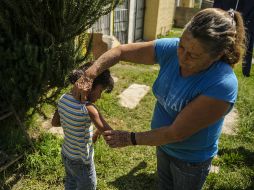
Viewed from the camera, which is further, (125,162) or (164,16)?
(164,16)

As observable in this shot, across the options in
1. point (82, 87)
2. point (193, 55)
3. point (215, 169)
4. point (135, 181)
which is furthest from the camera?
point (215, 169)

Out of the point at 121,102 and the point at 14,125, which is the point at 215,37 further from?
the point at 121,102

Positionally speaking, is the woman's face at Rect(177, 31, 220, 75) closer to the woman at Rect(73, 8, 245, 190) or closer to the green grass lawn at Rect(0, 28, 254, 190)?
the woman at Rect(73, 8, 245, 190)

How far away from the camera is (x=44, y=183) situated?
144 inches

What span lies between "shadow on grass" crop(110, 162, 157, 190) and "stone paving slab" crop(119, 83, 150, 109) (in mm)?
2120

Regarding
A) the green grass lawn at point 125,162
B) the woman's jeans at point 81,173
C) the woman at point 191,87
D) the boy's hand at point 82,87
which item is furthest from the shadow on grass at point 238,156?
the boy's hand at point 82,87

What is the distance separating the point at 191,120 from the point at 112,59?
2.79 ft

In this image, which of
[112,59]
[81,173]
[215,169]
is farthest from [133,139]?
[215,169]

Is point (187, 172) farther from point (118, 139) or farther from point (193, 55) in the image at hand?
point (193, 55)

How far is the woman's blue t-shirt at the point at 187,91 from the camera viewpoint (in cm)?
183

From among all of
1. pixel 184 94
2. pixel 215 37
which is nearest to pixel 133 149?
pixel 184 94

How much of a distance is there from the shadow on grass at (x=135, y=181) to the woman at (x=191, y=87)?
1343 millimetres

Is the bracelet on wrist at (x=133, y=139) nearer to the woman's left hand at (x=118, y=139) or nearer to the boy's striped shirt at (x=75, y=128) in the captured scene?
the woman's left hand at (x=118, y=139)

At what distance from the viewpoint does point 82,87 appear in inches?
89.1
